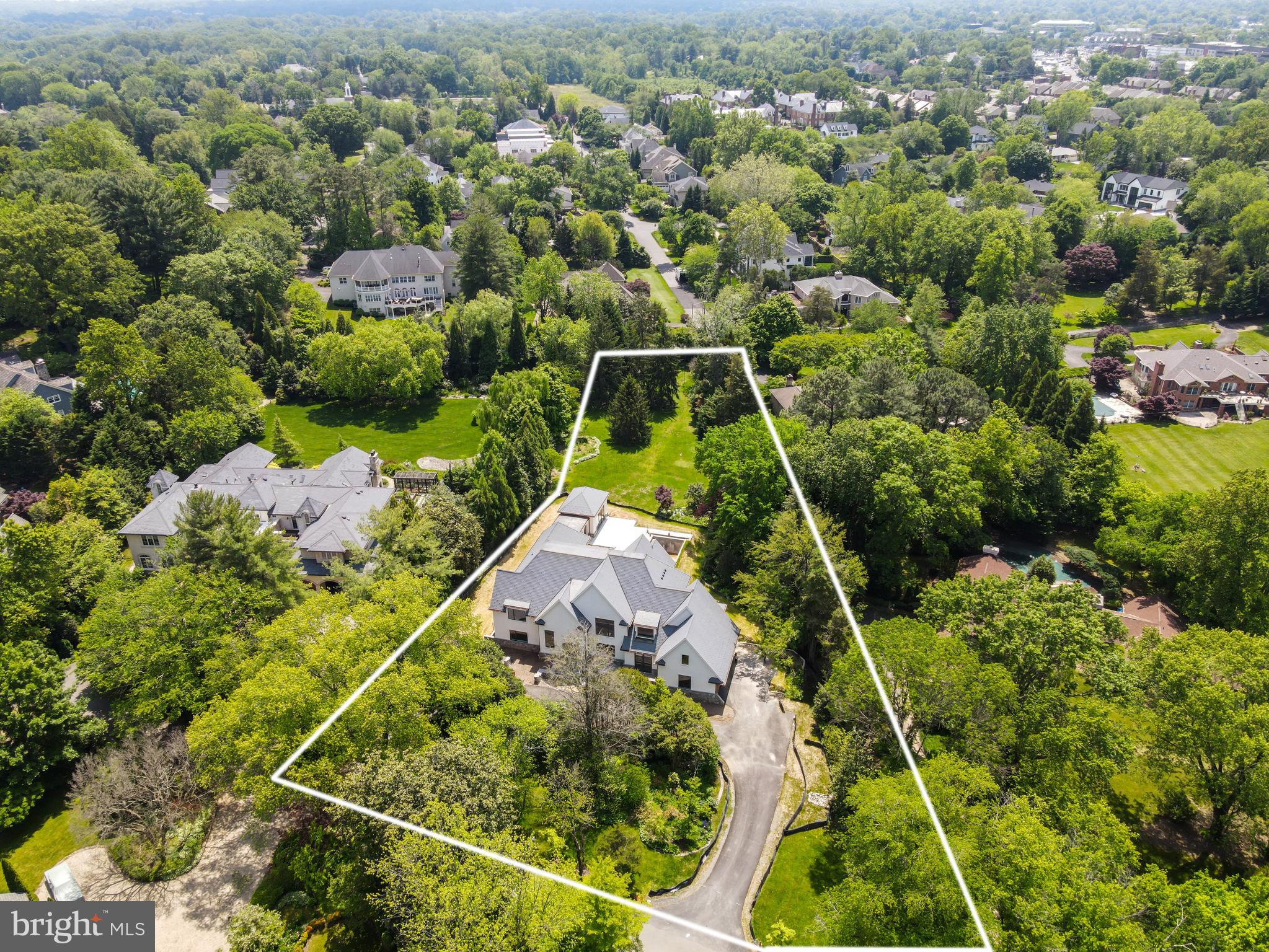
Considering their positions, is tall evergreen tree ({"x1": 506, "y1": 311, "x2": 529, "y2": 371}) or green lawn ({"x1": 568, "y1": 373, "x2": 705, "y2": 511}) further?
tall evergreen tree ({"x1": 506, "y1": 311, "x2": 529, "y2": 371})

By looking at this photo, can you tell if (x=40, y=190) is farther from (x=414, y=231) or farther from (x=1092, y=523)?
(x=1092, y=523)

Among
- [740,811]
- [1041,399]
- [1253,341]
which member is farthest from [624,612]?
[1253,341]

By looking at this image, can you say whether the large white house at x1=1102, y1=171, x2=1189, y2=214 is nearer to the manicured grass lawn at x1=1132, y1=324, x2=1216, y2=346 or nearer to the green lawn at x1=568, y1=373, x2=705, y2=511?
the manicured grass lawn at x1=1132, y1=324, x2=1216, y2=346

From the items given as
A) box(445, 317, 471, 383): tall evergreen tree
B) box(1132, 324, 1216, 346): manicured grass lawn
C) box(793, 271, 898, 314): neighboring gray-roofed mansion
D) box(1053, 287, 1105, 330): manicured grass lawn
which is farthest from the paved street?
box(1132, 324, 1216, 346): manicured grass lawn

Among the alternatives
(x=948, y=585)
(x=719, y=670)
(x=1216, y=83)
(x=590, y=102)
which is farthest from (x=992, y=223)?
(x=1216, y=83)

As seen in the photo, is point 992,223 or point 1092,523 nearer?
point 1092,523
